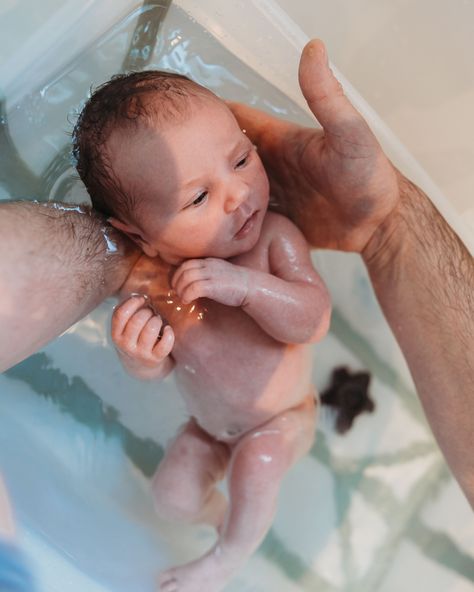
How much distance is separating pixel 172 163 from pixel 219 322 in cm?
27

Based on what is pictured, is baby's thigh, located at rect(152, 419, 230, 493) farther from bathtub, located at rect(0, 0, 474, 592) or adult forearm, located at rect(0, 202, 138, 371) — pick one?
adult forearm, located at rect(0, 202, 138, 371)

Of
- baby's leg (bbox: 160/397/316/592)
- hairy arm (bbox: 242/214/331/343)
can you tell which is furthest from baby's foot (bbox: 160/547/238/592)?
hairy arm (bbox: 242/214/331/343)

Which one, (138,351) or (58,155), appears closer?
(138,351)

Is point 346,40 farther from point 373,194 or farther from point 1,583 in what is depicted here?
point 1,583

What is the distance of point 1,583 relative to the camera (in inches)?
26.7

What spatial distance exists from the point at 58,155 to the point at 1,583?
2.76ft

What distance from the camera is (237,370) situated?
109 cm

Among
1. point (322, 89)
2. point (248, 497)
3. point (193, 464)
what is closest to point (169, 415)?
point (193, 464)

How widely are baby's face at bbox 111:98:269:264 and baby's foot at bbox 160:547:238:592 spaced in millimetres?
509

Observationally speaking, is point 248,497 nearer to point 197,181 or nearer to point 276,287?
point 276,287

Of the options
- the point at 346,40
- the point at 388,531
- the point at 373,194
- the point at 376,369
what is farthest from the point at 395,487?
the point at 346,40

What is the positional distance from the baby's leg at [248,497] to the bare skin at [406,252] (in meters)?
0.23

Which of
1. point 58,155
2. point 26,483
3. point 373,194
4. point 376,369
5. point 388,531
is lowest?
point 388,531

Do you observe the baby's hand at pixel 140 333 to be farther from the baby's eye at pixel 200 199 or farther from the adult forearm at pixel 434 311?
the adult forearm at pixel 434 311
